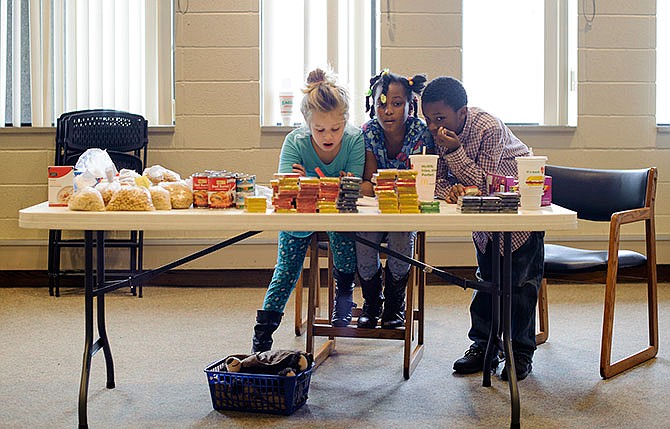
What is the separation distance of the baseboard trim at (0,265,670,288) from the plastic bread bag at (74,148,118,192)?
7.55 ft

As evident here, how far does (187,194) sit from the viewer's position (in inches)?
102

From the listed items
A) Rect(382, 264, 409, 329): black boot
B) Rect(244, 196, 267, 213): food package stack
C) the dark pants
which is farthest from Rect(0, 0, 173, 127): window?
Rect(244, 196, 267, 213): food package stack

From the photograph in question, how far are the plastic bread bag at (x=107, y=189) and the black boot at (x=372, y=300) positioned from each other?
42.5 inches

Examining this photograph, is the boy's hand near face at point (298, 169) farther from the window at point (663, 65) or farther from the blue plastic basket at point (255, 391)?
the window at point (663, 65)

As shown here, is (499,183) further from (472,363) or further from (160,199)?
(160,199)

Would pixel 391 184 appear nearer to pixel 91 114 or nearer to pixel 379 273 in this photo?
pixel 379 273

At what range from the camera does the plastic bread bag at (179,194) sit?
2557 mm

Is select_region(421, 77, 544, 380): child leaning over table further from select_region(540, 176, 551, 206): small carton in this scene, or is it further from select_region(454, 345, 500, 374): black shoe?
select_region(540, 176, 551, 206): small carton

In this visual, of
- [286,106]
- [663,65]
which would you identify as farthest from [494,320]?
[663,65]

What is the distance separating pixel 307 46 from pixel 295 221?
9.15 ft

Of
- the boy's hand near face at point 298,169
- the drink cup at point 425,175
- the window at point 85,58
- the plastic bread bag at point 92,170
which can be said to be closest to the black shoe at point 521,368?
the drink cup at point 425,175

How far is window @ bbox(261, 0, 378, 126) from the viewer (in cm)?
497

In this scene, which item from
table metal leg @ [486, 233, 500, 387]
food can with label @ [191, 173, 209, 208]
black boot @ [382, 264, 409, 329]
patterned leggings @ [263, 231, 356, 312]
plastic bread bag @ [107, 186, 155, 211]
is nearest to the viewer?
plastic bread bag @ [107, 186, 155, 211]

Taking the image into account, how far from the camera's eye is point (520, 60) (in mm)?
5121
